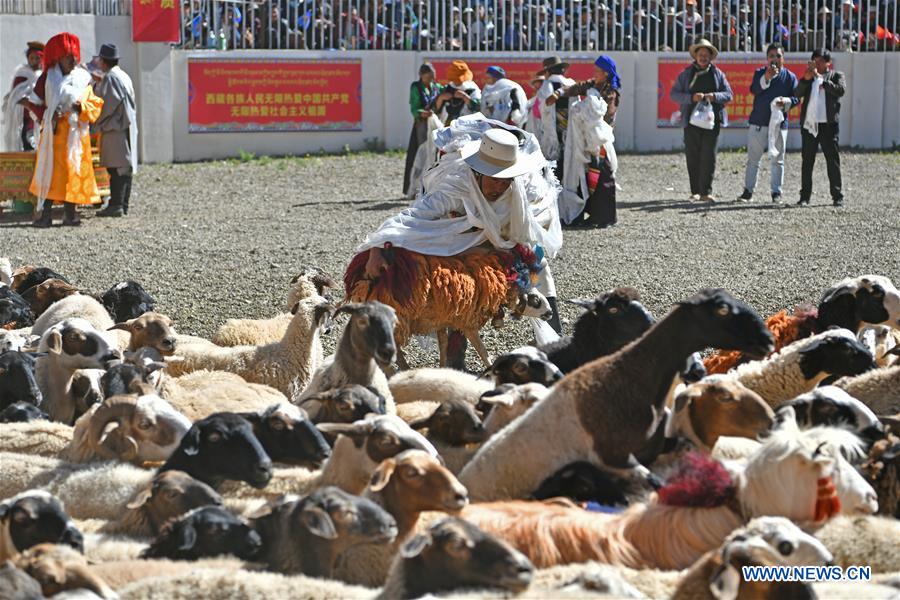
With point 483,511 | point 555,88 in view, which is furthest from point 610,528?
point 555,88

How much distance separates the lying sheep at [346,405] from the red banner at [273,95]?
1719cm

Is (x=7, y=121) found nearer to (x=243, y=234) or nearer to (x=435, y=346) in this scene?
(x=243, y=234)

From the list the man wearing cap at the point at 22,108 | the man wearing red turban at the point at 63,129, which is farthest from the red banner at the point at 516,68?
the man wearing red turban at the point at 63,129

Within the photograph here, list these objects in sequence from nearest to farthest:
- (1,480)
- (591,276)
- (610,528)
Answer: (610,528) < (1,480) < (591,276)

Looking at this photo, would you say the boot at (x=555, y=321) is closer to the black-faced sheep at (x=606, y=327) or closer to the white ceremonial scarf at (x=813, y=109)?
the black-faced sheep at (x=606, y=327)

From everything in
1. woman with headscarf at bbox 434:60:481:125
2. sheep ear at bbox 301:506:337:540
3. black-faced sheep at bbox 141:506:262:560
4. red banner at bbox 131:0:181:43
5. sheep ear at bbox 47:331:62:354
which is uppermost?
red banner at bbox 131:0:181:43

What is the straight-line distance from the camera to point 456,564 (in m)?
3.98

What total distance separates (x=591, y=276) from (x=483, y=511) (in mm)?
7127

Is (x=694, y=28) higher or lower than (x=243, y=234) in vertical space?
higher

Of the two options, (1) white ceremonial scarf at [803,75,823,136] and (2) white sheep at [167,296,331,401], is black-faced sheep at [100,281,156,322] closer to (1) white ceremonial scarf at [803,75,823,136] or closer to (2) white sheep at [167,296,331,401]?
(2) white sheep at [167,296,331,401]

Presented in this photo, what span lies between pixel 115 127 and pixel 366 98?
27.0 ft

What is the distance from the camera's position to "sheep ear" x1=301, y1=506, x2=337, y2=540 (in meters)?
4.39

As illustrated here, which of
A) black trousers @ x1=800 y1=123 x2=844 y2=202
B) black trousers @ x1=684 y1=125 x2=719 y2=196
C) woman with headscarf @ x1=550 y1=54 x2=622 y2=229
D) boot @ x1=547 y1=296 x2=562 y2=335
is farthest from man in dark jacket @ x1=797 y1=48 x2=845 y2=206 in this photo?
boot @ x1=547 y1=296 x2=562 y2=335

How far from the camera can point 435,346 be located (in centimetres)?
910
